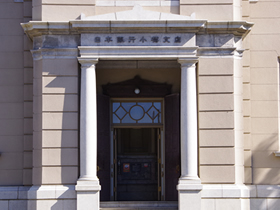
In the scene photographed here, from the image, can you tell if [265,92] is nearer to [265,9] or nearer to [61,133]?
[265,9]

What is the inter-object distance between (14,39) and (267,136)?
682 centimetres

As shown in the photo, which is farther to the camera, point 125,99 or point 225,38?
point 125,99

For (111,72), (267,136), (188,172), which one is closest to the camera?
(188,172)

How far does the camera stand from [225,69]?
11453mm

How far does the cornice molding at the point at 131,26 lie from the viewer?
1122 cm

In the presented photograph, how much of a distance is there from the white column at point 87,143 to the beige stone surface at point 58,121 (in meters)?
0.23

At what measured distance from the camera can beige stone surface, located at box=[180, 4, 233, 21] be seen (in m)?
11.5

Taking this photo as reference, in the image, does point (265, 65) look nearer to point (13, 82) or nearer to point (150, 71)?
point (150, 71)

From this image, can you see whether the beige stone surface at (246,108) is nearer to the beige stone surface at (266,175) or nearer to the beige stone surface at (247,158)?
the beige stone surface at (247,158)

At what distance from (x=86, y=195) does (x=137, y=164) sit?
4230mm

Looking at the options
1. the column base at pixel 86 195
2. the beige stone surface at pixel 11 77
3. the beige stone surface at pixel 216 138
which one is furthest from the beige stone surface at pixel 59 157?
the beige stone surface at pixel 216 138

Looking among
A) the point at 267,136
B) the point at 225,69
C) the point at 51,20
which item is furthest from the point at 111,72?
the point at 267,136

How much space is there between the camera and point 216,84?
450 inches

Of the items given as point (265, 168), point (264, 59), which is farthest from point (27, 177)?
point (264, 59)
